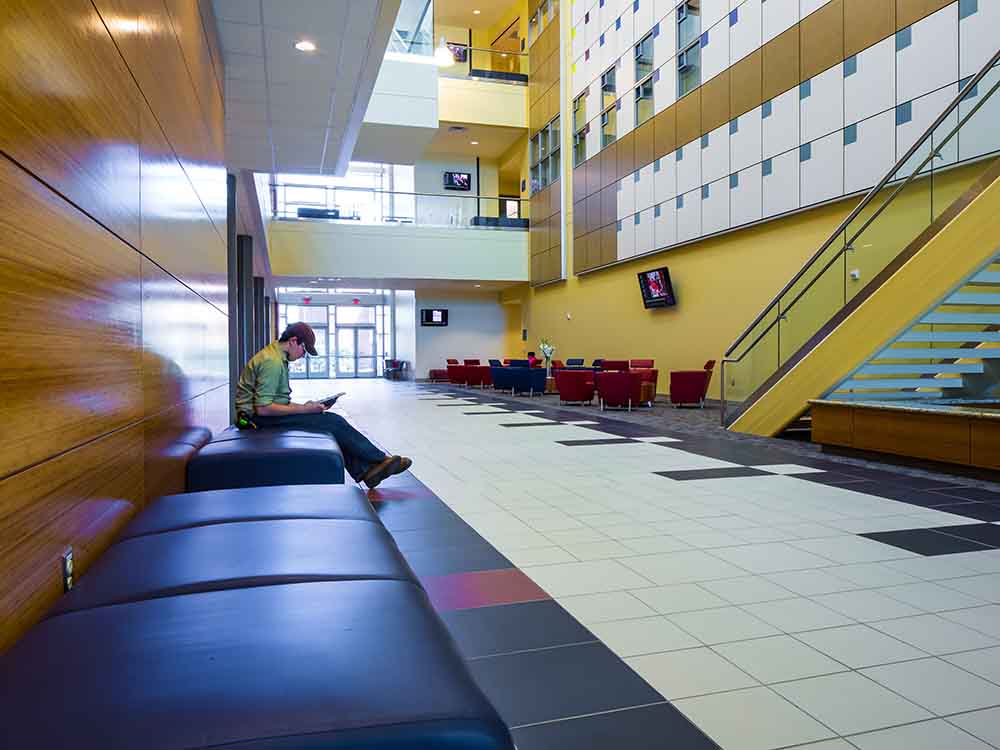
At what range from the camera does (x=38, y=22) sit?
1.53 meters

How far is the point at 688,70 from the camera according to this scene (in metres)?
14.5

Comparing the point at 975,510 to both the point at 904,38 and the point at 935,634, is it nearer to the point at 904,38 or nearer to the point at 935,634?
the point at 935,634

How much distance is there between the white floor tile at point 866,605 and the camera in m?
2.88

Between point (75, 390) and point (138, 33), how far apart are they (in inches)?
61.8

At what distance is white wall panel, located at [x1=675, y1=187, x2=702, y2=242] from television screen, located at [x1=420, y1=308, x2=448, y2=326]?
40.2 feet

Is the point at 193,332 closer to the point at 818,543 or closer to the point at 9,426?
the point at 9,426

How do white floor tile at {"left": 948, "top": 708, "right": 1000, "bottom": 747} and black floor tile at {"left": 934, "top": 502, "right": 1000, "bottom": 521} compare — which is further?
black floor tile at {"left": 934, "top": 502, "right": 1000, "bottom": 521}

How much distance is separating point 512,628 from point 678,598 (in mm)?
787

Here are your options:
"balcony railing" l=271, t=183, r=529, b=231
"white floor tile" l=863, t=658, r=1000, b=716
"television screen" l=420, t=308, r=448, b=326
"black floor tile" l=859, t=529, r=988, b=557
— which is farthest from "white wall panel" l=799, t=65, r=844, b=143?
"television screen" l=420, t=308, r=448, b=326

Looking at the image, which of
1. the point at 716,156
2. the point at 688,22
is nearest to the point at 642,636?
the point at 716,156

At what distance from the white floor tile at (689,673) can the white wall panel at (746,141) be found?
37.7ft

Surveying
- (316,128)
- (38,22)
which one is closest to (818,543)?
(38,22)

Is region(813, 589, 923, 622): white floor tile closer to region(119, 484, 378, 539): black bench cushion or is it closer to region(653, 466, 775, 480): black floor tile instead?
region(119, 484, 378, 539): black bench cushion

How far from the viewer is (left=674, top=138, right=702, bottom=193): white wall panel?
14.1 meters
